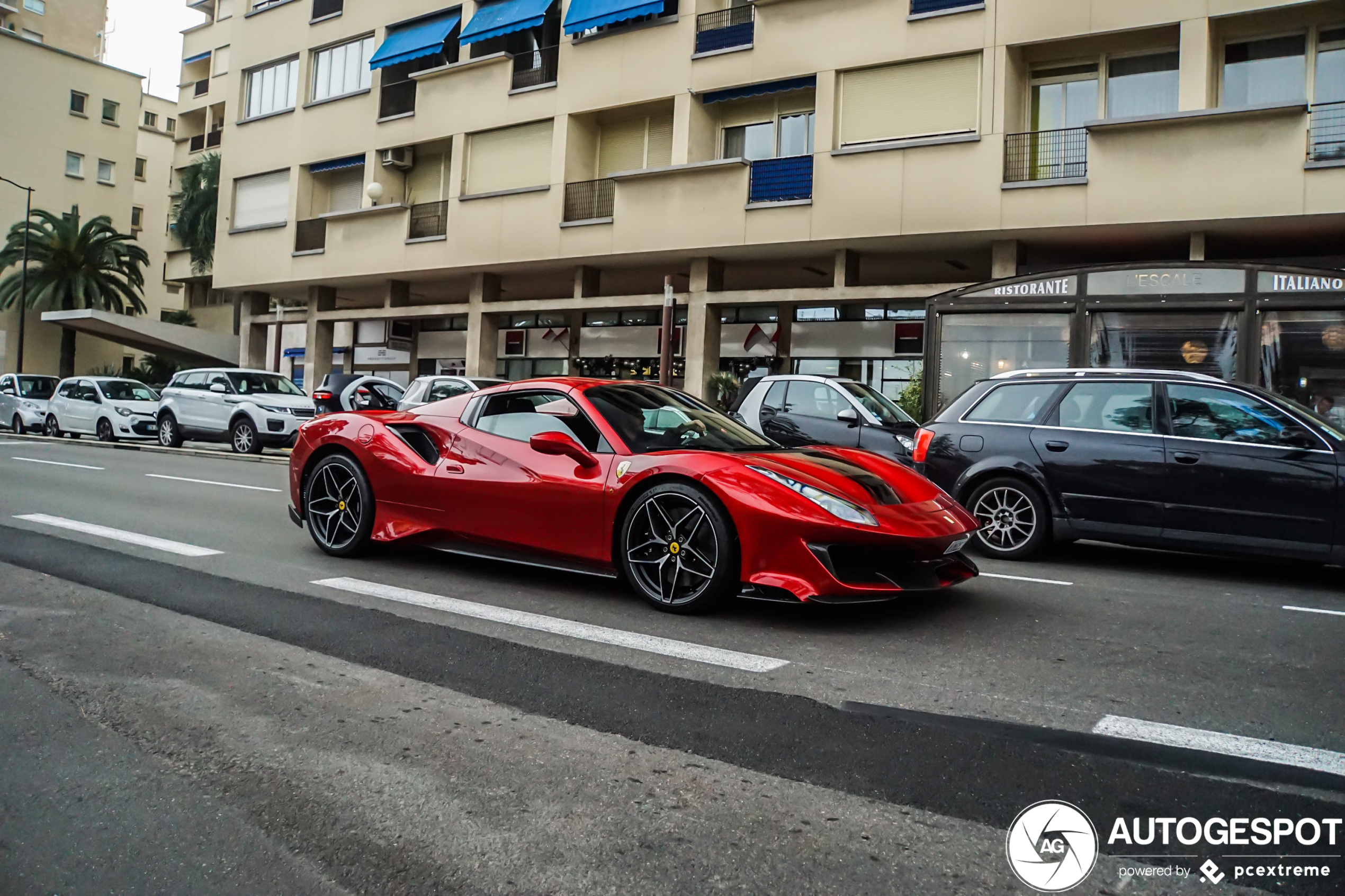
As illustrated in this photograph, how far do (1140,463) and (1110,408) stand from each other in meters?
0.54

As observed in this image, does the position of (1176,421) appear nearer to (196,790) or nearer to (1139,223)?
(196,790)

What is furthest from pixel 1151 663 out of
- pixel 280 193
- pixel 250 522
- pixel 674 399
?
pixel 280 193

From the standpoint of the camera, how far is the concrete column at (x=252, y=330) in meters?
31.8

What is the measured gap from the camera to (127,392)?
76.8 feet

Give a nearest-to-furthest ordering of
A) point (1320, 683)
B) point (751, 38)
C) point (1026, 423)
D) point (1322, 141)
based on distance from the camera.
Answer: point (1320, 683)
point (1026, 423)
point (1322, 141)
point (751, 38)

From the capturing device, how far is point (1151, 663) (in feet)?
14.8

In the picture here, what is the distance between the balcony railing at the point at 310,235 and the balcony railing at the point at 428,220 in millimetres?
3777

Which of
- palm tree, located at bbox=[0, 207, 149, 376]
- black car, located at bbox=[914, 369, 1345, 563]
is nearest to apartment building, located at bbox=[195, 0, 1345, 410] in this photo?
black car, located at bbox=[914, 369, 1345, 563]

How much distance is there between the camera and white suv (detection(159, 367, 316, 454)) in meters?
18.9

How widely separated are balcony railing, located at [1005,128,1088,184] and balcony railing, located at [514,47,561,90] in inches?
438

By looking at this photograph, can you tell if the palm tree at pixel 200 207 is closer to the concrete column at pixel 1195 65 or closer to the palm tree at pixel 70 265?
the palm tree at pixel 70 265

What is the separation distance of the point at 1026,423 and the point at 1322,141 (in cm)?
1125

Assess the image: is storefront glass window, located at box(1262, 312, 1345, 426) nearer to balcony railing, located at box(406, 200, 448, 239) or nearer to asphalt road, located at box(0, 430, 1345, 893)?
asphalt road, located at box(0, 430, 1345, 893)

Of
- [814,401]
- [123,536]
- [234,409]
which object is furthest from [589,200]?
[123,536]
